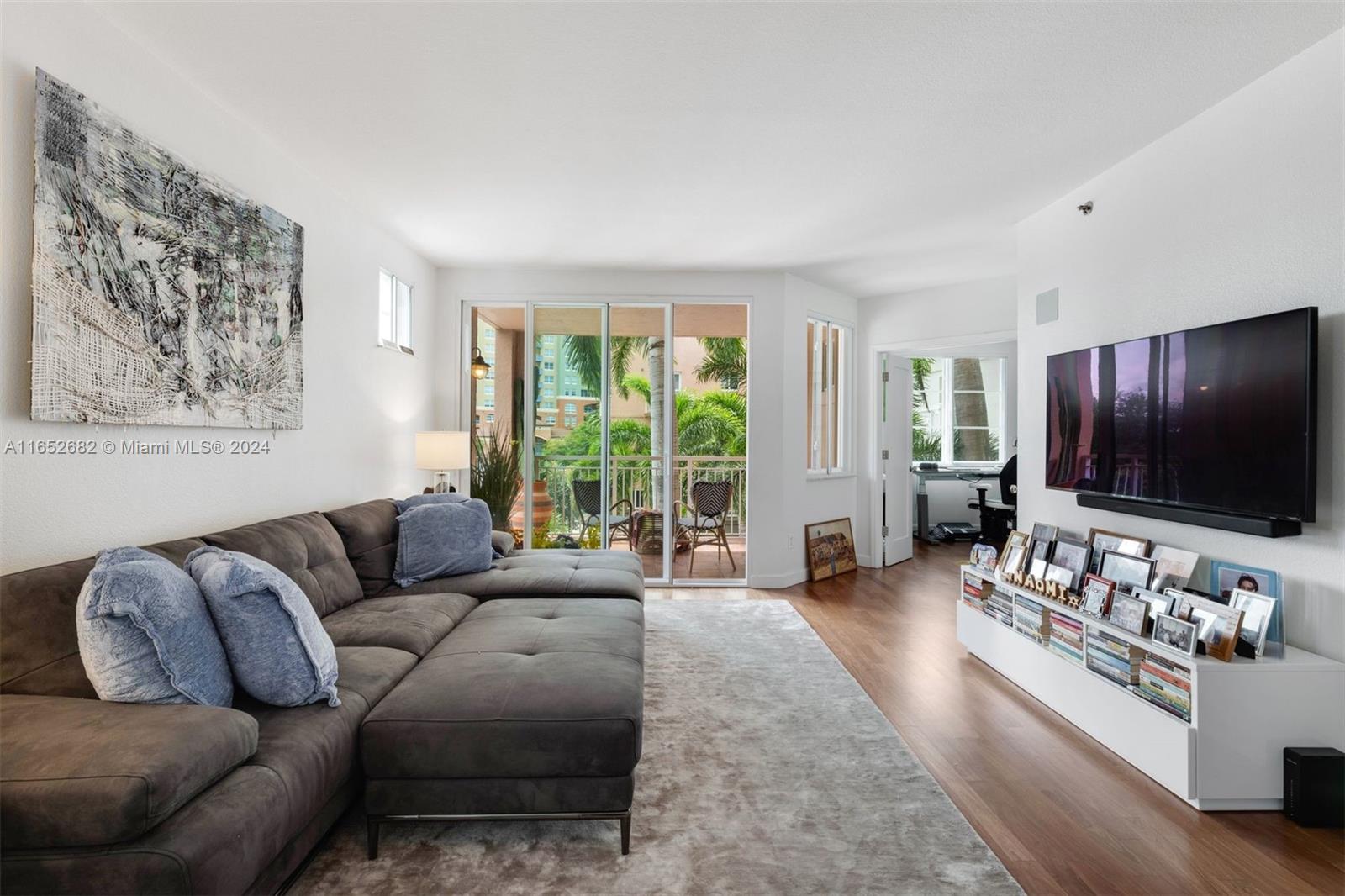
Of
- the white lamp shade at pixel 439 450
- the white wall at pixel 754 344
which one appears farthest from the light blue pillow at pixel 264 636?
the white wall at pixel 754 344

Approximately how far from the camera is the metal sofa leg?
1.82 m

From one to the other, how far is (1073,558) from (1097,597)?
427 millimetres

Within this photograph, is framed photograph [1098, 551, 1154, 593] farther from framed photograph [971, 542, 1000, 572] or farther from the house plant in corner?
the house plant in corner

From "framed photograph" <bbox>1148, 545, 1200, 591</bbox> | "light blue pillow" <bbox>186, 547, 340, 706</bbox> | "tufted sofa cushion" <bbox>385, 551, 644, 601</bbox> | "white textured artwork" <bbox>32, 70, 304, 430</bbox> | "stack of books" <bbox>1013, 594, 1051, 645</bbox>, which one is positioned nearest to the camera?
"light blue pillow" <bbox>186, 547, 340, 706</bbox>

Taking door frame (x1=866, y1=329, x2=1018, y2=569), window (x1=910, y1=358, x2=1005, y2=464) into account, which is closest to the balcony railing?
door frame (x1=866, y1=329, x2=1018, y2=569)

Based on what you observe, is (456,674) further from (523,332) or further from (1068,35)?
(523,332)

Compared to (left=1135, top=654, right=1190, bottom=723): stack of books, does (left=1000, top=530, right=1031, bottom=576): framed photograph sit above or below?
above

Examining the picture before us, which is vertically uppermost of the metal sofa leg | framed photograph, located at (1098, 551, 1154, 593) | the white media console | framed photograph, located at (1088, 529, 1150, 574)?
framed photograph, located at (1088, 529, 1150, 574)

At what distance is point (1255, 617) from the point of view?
7.36ft

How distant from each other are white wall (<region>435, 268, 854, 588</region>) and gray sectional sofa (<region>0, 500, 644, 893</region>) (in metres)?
2.61

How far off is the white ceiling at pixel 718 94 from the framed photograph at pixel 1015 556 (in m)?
1.93

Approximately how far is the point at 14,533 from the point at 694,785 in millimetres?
2235

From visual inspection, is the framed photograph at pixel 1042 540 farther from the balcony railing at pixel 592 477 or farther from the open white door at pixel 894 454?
the open white door at pixel 894 454

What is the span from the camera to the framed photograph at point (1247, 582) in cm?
224
